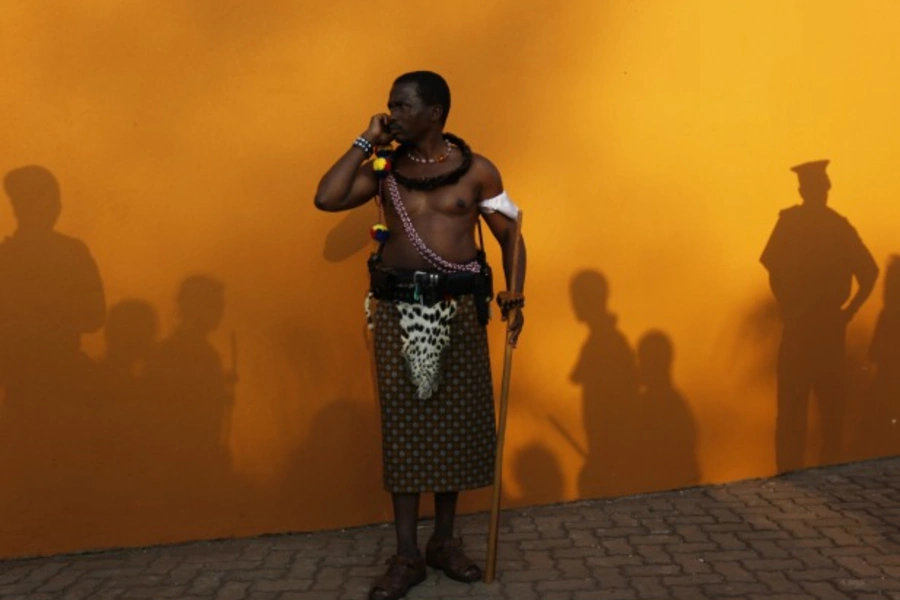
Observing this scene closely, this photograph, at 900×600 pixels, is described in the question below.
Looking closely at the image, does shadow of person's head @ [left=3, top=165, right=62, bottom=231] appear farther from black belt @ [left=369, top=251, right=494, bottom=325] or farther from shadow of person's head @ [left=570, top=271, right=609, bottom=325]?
shadow of person's head @ [left=570, top=271, right=609, bottom=325]

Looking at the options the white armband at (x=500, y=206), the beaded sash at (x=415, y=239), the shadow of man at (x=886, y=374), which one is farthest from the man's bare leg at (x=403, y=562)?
the shadow of man at (x=886, y=374)

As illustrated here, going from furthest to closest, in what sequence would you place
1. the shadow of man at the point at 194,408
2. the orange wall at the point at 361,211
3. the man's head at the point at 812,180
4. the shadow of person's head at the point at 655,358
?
1. the man's head at the point at 812,180
2. the shadow of person's head at the point at 655,358
3. the shadow of man at the point at 194,408
4. the orange wall at the point at 361,211

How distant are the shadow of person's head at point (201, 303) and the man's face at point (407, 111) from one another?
3.81 ft

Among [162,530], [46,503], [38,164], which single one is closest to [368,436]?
[162,530]

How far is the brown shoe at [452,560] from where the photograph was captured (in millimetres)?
4723

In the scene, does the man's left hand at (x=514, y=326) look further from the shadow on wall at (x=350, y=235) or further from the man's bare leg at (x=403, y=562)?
the shadow on wall at (x=350, y=235)

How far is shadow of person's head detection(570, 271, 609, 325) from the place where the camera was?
568 cm

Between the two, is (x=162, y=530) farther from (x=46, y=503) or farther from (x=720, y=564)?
(x=720, y=564)

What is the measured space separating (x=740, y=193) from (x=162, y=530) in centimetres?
297

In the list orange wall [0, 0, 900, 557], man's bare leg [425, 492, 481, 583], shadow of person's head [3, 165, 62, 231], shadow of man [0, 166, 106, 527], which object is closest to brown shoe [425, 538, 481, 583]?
man's bare leg [425, 492, 481, 583]

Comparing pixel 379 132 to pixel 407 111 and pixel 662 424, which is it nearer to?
pixel 407 111

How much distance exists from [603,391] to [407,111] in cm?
184

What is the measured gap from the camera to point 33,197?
5.06 m

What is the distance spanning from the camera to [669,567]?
191 inches
